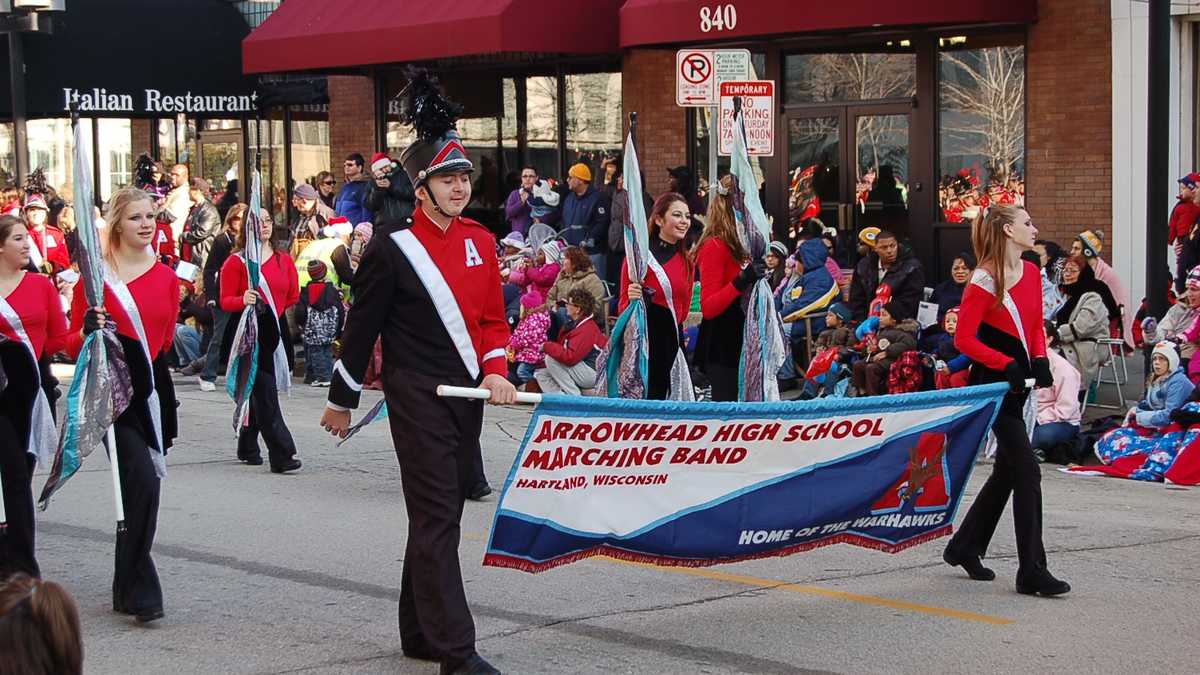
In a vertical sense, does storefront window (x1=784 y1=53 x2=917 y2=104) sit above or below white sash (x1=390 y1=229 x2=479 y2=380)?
above

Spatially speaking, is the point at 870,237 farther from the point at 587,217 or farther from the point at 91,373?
the point at 91,373

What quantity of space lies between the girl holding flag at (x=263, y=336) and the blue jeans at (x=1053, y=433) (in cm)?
526

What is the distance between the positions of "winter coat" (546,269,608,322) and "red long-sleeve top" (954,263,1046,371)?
301 inches

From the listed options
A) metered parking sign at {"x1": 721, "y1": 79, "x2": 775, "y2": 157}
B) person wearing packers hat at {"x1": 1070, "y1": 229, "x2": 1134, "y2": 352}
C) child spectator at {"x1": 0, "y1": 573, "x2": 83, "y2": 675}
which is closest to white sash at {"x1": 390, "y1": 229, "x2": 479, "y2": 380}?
child spectator at {"x1": 0, "y1": 573, "x2": 83, "y2": 675}

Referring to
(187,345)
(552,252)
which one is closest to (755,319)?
(552,252)

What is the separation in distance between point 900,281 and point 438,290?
8933mm

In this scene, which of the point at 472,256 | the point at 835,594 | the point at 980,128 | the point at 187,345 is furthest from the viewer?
the point at 187,345

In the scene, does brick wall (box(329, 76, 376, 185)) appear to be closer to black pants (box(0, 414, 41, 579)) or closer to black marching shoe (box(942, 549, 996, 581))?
black pants (box(0, 414, 41, 579))

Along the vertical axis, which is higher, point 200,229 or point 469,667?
point 200,229

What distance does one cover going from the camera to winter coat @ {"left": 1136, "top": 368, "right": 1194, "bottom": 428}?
11414 millimetres

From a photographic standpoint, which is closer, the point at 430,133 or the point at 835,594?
the point at 430,133

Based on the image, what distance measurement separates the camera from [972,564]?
306 inches

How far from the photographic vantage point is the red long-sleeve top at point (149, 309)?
742cm

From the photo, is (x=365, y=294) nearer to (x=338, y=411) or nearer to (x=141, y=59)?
(x=338, y=411)
